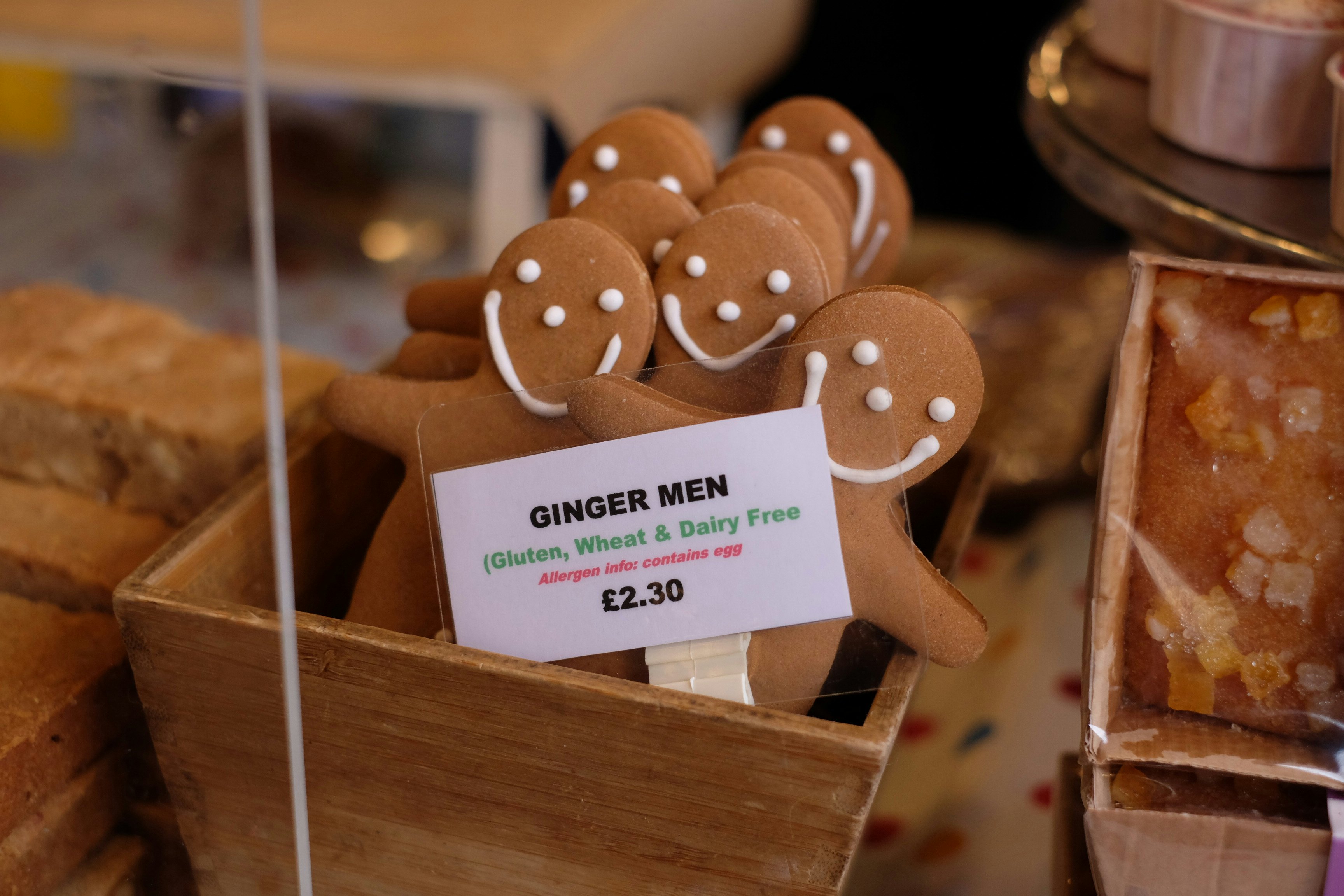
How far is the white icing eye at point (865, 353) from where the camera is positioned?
60cm

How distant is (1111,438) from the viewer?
0.61 m

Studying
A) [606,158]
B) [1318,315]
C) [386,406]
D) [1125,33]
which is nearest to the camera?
[1318,315]

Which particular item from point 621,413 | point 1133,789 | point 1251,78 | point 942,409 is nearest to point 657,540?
point 621,413

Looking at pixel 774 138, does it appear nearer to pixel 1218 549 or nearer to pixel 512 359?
pixel 512 359

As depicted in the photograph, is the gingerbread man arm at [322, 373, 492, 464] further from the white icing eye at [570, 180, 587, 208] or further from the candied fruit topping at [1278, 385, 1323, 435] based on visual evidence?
the candied fruit topping at [1278, 385, 1323, 435]

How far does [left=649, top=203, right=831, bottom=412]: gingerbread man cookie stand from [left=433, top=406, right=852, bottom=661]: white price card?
0.18 feet

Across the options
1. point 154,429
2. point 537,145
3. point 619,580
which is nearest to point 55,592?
point 154,429

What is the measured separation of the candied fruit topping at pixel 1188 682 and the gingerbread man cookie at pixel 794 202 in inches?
12.4

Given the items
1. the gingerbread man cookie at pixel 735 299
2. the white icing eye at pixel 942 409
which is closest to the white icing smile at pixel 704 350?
the gingerbread man cookie at pixel 735 299

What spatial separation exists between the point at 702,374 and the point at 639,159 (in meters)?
0.23

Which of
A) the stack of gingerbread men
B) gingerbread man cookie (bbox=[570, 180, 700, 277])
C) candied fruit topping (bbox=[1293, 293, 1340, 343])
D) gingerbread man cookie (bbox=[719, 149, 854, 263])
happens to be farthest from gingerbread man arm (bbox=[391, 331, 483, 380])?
candied fruit topping (bbox=[1293, 293, 1340, 343])

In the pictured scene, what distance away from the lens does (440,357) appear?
766 millimetres

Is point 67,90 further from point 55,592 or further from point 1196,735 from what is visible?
point 1196,735

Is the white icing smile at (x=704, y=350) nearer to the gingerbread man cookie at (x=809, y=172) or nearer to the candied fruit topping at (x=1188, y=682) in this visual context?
the gingerbread man cookie at (x=809, y=172)
